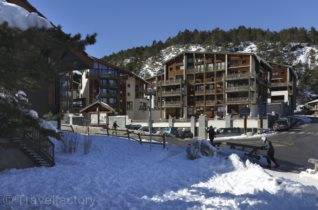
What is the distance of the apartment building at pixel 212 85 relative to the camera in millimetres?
88387

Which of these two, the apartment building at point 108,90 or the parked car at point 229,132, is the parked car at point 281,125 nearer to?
the parked car at point 229,132

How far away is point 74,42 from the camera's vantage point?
908 centimetres

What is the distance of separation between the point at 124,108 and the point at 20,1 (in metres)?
80.7

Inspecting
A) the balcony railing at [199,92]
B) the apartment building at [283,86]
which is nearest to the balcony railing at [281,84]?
the apartment building at [283,86]

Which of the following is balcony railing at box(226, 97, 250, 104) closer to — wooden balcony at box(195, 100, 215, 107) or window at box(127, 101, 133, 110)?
wooden balcony at box(195, 100, 215, 107)

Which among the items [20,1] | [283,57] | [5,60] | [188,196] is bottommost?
[188,196]

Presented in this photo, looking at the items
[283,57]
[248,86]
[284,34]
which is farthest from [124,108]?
[284,34]

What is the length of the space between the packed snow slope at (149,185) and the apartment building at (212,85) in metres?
66.1

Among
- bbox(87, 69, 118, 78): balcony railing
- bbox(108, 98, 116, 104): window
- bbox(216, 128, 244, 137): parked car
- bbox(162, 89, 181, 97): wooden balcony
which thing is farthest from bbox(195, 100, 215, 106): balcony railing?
bbox(216, 128, 244, 137): parked car

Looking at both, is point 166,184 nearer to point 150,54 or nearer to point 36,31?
point 36,31

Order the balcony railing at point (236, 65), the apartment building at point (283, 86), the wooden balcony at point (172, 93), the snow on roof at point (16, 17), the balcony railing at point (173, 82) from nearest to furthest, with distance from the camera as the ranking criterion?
the snow on roof at point (16, 17), the balcony railing at point (236, 65), the balcony railing at point (173, 82), the wooden balcony at point (172, 93), the apartment building at point (283, 86)

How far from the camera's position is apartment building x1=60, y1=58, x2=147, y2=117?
103250 mm

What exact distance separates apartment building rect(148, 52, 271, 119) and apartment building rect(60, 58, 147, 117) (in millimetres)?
6709

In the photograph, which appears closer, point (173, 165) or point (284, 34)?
point (173, 165)
